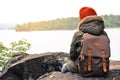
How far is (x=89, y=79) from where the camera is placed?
471 cm

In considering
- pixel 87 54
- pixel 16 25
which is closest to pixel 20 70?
pixel 87 54

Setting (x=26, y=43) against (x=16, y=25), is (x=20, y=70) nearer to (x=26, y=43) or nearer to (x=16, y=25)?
(x=26, y=43)

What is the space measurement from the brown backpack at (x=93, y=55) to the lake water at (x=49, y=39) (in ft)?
18.0

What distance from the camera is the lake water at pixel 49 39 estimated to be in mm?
10539

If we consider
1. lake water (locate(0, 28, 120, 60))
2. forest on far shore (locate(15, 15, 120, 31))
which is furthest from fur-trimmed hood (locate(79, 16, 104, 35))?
lake water (locate(0, 28, 120, 60))

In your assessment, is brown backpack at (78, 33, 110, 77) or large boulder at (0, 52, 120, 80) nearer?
brown backpack at (78, 33, 110, 77)

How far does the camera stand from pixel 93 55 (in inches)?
182

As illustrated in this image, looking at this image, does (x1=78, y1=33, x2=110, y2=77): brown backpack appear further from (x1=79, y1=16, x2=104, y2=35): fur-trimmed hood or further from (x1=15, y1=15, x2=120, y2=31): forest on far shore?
(x1=15, y1=15, x2=120, y2=31): forest on far shore

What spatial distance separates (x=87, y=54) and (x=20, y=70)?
242 cm

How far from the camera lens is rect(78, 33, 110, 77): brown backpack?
15.2ft

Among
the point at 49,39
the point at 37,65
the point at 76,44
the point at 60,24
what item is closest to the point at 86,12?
the point at 76,44

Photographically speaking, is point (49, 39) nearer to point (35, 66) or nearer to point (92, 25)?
point (35, 66)

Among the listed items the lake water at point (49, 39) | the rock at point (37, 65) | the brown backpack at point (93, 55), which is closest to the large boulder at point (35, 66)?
the rock at point (37, 65)

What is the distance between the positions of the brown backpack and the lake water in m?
5.50
